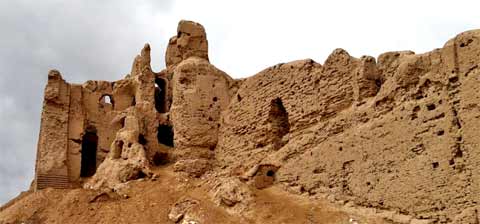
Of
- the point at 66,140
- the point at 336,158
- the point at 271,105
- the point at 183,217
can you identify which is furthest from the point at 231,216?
the point at 66,140

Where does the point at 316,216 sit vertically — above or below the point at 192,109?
below

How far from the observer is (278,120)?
26.1 metres

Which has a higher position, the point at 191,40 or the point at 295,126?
the point at 191,40

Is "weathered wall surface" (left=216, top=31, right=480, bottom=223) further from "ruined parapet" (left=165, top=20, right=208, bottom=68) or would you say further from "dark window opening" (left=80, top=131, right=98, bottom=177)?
"dark window opening" (left=80, top=131, right=98, bottom=177)

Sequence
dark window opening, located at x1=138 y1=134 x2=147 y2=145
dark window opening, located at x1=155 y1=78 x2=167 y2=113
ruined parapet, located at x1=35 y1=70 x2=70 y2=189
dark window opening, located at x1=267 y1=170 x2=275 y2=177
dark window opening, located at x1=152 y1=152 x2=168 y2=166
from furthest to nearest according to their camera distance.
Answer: dark window opening, located at x1=155 y1=78 x2=167 y2=113
ruined parapet, located at x1=35 y1=70 x2=70 y2=189
dark window opening, located at x1=138 y1=134 x2=147 y2=145
dark window opening, located at x1=152 y1=152 x2=168 y2=166
dark window opening, located at x1=267 y1=170 x2=275 y2=177

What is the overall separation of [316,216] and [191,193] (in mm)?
5932

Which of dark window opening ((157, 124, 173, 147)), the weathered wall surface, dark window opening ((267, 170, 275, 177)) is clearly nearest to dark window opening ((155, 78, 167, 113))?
dark window opening ((157, 124, 173, 147))

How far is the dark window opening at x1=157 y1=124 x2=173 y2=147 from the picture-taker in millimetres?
31178

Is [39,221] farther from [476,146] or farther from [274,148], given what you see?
[476,146]

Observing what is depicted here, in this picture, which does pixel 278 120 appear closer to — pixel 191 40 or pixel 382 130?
pixel 382 130

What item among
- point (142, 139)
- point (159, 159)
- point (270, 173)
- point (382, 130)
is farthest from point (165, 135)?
point (382, 130)

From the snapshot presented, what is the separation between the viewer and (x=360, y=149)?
21078mm

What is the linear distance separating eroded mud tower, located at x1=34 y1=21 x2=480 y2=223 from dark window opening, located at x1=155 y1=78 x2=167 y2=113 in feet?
0.17

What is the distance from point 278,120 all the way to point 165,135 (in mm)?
6985
